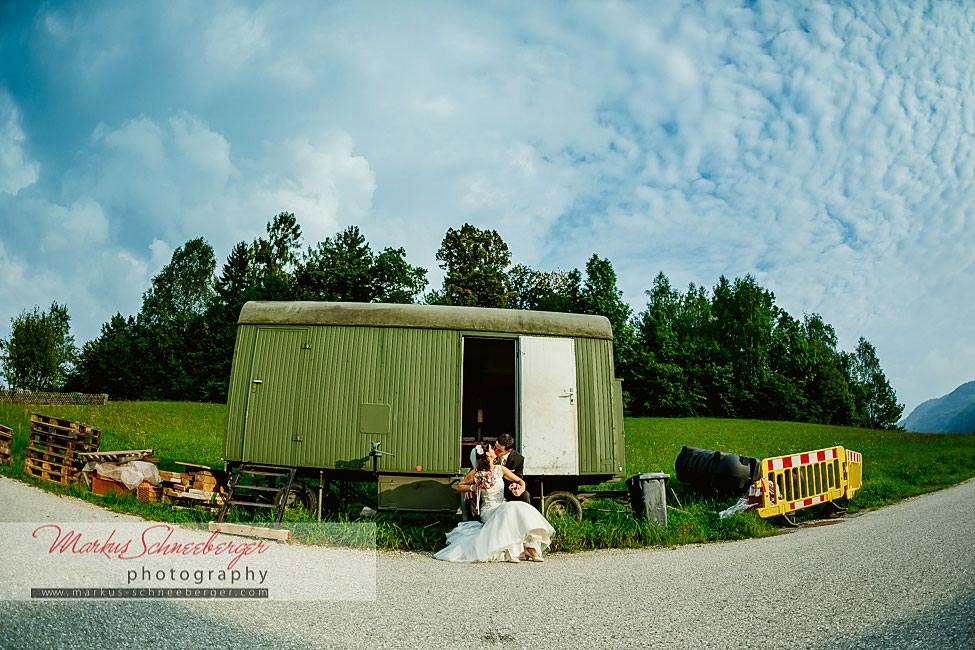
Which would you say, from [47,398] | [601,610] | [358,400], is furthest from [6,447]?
[47,398]

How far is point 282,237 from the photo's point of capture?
46.2m

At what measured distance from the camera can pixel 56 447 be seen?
11.9 meters

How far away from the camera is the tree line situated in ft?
130

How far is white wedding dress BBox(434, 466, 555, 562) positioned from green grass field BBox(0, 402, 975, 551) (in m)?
0.79

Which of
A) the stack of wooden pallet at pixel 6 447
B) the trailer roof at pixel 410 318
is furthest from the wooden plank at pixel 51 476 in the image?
the trailer roof at pixel 410 318

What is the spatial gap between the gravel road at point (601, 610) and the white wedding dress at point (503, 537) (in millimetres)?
272

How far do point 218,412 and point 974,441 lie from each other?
37.8 meters

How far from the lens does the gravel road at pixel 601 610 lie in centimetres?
405

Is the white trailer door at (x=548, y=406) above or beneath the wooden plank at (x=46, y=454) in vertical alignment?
above

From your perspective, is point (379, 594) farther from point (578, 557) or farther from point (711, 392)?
point (711, 392)

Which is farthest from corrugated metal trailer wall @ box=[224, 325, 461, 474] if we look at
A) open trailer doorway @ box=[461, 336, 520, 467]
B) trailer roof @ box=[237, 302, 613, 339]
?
open trailer doorway @ box=[461, 336, 520, 467]

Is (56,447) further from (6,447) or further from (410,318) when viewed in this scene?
(410,318)

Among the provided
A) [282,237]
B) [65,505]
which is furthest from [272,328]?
[282,237]

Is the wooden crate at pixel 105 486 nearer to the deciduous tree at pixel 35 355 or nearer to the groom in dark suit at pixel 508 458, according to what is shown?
the groom in dark suit at pixel 508 458
